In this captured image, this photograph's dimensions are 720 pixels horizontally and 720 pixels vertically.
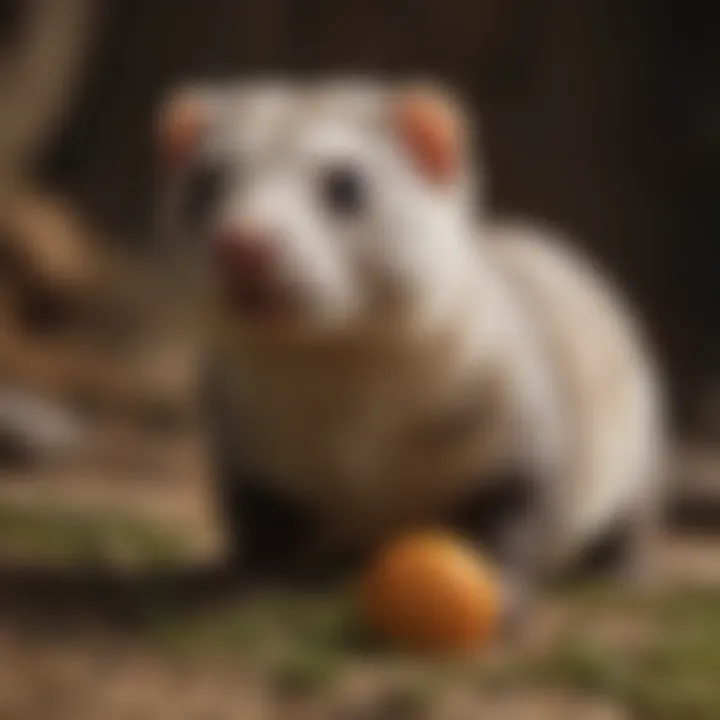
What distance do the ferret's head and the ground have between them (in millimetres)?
206

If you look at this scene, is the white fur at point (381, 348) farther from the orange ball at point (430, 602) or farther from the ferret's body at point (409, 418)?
the orange ball at point (430, 602)

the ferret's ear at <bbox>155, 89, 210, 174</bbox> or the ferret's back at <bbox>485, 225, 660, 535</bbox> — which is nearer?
the ferret's ear at <bbox>155, 89, 210, 174</bbox>

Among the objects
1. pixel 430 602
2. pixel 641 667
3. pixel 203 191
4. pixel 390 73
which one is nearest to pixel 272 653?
pixel 430 602

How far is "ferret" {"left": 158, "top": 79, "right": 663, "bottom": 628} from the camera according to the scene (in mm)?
1098

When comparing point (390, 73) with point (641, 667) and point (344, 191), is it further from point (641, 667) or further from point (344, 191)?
point (641, 667)

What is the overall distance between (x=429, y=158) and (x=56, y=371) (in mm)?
1178

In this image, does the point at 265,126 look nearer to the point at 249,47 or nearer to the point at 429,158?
the point at 429,158

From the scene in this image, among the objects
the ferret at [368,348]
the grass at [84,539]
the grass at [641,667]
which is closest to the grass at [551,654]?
the grass at [641,667]

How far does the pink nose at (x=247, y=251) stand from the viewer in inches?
40.8

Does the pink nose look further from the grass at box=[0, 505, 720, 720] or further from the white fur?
the grass at box=[0, 505, 720, 720]

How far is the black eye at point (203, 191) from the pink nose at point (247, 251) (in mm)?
100

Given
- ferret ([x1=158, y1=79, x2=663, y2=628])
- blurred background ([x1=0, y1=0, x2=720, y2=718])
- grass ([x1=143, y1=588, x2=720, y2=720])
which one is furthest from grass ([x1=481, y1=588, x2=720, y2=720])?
blurred background ([x1=0, y1=0, x2=720, y2=718])

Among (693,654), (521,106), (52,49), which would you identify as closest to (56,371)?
(52,49)

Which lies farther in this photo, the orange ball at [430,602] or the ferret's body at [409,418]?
the ferret's body at [409,418]
